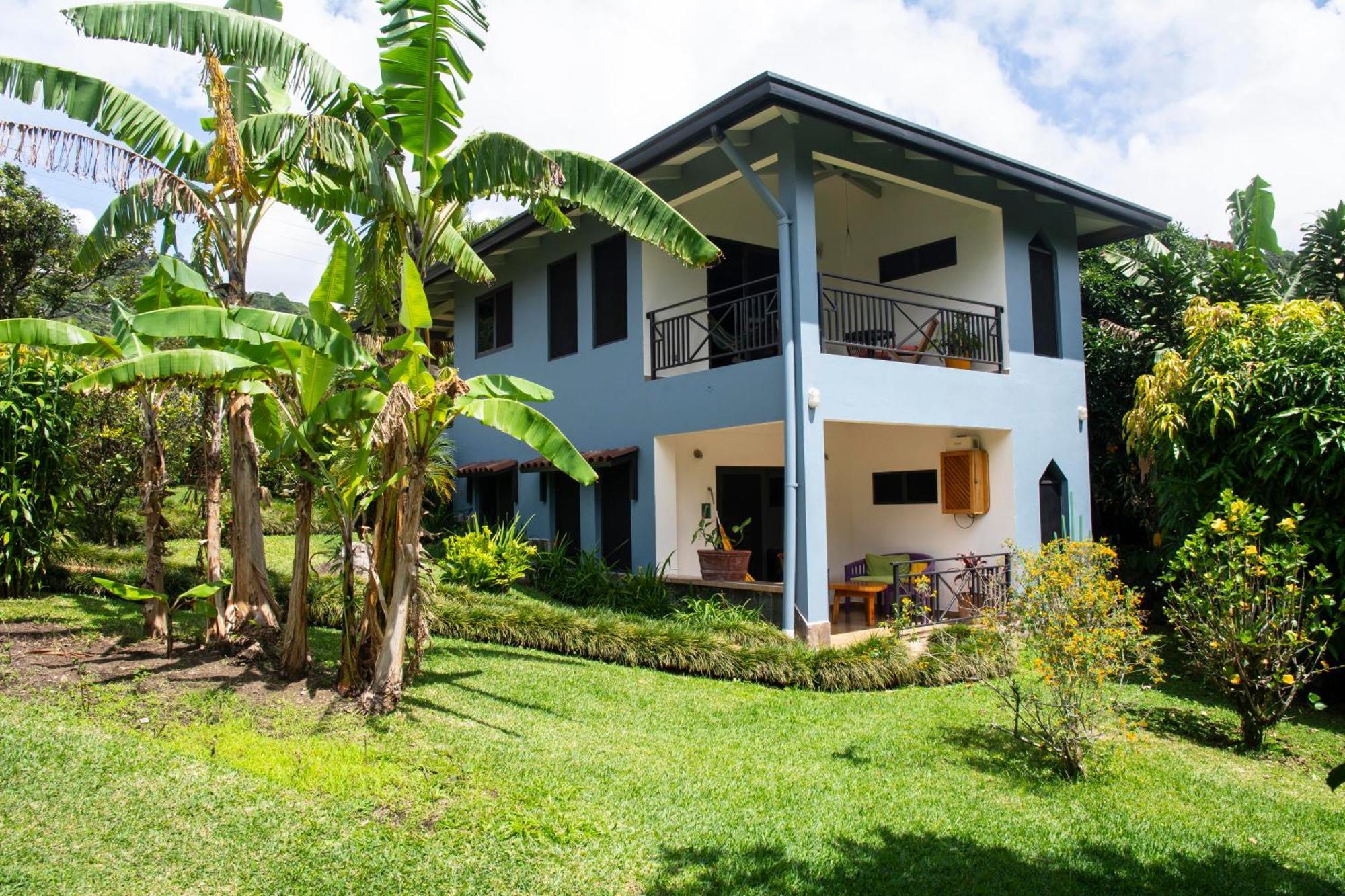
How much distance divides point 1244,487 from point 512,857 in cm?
903

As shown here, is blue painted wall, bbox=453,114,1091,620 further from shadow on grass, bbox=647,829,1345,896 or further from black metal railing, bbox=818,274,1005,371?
shadow on grass, bbox=647,829,1345,896

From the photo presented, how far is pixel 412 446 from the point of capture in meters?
7.27

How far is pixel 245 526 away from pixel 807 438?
19.4ft

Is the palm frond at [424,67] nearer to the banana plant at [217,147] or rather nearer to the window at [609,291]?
the banana plant at [217,147]

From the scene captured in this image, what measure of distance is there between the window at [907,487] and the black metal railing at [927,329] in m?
1.84

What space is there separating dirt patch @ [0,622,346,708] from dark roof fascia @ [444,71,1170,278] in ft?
23.0

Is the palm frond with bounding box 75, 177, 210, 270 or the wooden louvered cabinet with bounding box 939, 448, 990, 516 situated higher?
the palm frond with bounding box 75, 177, 210, 270

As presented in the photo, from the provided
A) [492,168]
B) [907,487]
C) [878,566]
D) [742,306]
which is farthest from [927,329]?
[492,168]

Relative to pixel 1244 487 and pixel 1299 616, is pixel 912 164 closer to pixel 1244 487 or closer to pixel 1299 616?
pixel 1244 487

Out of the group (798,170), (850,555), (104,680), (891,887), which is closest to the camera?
(891,887)

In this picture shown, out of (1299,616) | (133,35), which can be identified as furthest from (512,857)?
(1299,616)

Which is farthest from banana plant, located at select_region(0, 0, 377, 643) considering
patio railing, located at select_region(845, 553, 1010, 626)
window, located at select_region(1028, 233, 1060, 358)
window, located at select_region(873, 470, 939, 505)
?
window, located at select_region(1028, 233, 1060, 358)

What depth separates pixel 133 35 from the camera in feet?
25.3

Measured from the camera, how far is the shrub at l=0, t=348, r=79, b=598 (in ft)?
32.3
